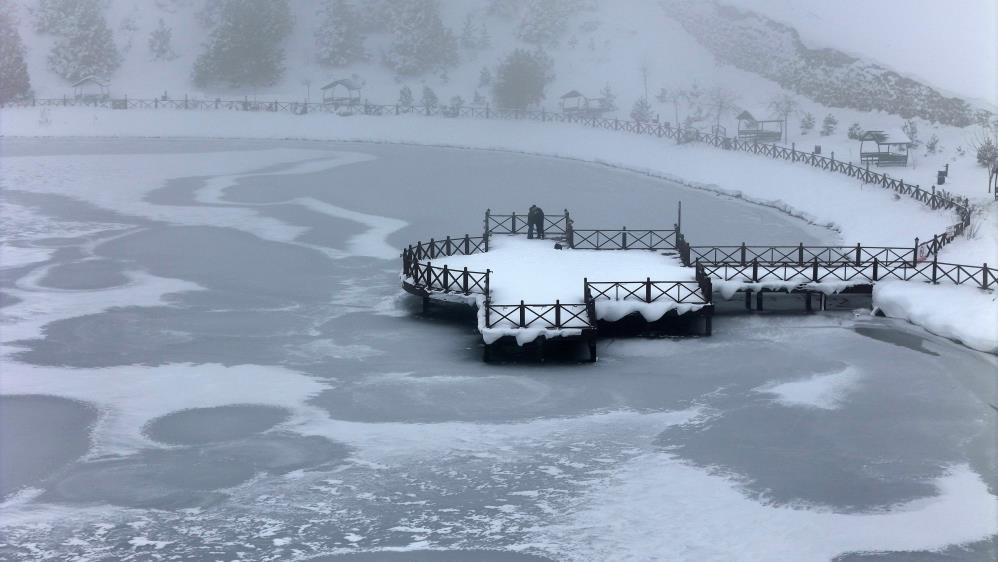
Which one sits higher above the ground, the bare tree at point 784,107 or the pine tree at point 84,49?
the pine tree at point 84,49

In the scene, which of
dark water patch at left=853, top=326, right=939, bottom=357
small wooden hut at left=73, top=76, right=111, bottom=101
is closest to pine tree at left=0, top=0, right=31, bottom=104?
small wooden hut at left=73, top=76, right=111, bottom=101

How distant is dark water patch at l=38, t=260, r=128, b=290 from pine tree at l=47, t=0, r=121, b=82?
295 ft

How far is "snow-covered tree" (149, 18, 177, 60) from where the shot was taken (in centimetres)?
14375

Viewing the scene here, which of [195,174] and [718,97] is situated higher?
[718,97]

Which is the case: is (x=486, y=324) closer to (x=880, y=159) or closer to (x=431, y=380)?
(x=431, y=380)

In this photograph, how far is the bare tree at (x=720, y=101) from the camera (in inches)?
4327

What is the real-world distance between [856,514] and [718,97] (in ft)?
304

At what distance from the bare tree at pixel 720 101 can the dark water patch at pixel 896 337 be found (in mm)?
65276

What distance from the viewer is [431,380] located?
114ft

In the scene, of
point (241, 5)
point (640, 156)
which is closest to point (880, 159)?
point (640, 156)

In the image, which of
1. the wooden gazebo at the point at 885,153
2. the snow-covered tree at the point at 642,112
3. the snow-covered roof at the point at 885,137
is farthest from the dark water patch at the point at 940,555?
the snow-covered tree at the point at 642,112

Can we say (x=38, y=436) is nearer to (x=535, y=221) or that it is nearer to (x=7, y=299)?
(x=7, y=299)

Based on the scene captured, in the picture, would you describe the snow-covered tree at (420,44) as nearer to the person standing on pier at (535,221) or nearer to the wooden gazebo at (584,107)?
the wooden gazebo at (584,107)

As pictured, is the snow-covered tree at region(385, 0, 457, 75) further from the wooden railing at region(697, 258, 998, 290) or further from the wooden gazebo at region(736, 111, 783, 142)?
the wooden railing at region(697, 258, 998, 290)
